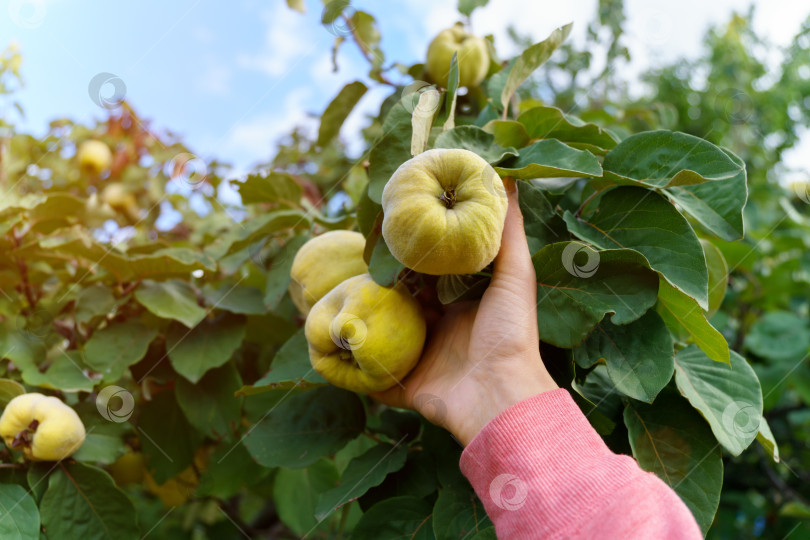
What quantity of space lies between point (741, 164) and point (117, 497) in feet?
4.03

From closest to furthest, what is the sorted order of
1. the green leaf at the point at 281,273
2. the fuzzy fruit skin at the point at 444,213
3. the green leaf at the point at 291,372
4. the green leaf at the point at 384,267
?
the fuzzy fruit skin at the point at 444,213 < the green leaf at the point at 384,267 < the green leaf at the point at 291,372 < the green leaf at the point at 281,273

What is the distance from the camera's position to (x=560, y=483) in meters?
0.70

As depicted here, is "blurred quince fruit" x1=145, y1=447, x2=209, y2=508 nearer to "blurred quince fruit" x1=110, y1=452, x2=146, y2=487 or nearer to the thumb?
"blurred quince fruit" x1=110, y1=452, x2=146, y2=487

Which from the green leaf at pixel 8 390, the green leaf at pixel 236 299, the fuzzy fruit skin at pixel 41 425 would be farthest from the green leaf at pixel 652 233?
the green leaf at pixel 8 390

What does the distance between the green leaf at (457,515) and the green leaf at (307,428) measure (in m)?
0.26

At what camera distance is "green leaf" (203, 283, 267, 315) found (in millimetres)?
1287

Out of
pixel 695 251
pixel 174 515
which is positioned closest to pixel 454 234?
pixel 695 251

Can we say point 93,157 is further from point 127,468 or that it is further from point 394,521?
point 394,521

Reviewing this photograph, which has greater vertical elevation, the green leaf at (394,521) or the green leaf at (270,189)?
the green leaf at (270,189)

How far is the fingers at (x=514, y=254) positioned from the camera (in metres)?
0.82

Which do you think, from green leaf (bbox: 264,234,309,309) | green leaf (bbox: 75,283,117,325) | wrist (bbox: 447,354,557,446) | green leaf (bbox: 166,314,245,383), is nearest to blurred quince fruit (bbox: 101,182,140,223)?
green leaf (bbox: 75,283,117,325)

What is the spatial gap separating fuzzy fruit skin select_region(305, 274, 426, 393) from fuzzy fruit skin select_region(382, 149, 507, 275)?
0.11m

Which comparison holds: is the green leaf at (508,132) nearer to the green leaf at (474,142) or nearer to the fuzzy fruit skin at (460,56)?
the green leaf at (474,142)

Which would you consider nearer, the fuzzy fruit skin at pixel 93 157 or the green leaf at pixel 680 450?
the green leaf at pixel 680 450
